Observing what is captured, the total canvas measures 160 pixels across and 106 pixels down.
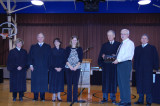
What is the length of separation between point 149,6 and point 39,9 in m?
5.82

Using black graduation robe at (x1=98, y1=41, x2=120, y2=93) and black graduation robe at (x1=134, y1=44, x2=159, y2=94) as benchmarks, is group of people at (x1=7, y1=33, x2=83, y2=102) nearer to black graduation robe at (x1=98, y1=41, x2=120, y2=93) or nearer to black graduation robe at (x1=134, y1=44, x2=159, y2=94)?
black graduation robe at (x1=98, y1=41, x2=120, y2=93)

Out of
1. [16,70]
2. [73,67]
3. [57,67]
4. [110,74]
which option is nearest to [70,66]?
[73,67]

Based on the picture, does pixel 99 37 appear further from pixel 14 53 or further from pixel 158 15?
pixel 14 53

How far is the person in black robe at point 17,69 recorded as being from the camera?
4273 mm

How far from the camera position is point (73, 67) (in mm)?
4113

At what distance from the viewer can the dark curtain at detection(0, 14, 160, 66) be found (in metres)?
9.72

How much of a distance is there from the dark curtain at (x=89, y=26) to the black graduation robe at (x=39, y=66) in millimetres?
5779

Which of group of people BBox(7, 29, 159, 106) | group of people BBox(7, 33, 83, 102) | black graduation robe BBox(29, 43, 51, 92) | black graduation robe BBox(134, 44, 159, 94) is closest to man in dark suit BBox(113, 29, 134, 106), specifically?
group of people BBox(7, 29, 159, 106)

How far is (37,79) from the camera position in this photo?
4.32 metres

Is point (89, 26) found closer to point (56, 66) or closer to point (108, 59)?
point (56, 66)

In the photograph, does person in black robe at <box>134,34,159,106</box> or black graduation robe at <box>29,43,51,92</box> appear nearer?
person in black robe at <box>134,34,159,106</box>

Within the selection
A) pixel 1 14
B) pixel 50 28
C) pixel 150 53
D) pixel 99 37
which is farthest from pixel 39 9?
pixel 150 53

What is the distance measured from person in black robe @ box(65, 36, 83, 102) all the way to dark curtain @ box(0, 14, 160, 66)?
5.83 metres

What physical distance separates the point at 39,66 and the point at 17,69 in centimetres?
54
